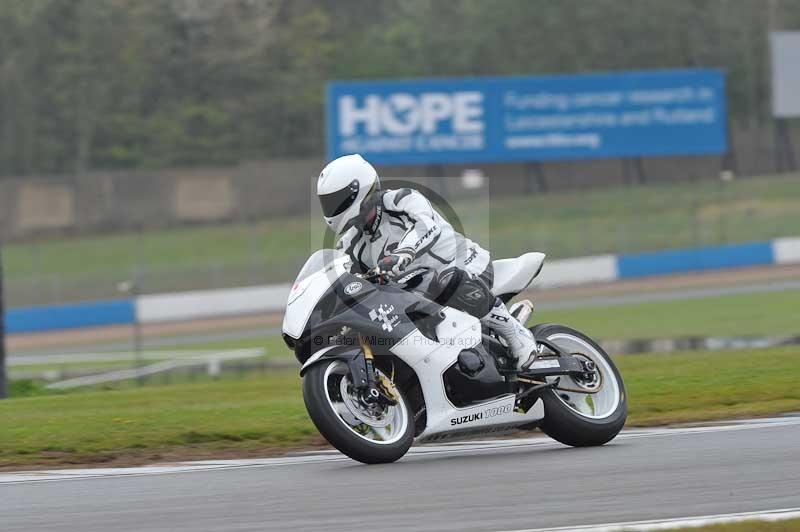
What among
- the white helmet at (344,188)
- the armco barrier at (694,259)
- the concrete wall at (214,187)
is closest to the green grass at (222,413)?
the white helmet at (344,188)

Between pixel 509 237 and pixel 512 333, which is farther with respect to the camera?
pixel 509 237

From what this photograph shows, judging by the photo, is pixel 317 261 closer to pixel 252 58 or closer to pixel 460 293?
pixel 460 293

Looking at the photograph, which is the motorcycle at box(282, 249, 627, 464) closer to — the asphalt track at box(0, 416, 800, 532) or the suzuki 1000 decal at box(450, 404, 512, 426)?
the suzuki 1000 decal at box(450, 404, 512, 426)

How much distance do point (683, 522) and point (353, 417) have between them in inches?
92.0

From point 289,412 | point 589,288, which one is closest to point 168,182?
point 589,288

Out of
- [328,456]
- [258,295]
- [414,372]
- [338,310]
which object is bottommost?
[258,295]

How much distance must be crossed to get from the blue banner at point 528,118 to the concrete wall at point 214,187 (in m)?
5.15

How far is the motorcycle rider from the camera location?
7.84 meters

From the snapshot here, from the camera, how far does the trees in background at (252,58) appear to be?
57.0 metres

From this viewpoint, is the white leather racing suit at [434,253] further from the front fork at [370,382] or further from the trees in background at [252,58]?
the trees in background at [252,58]

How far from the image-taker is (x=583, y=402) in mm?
8586

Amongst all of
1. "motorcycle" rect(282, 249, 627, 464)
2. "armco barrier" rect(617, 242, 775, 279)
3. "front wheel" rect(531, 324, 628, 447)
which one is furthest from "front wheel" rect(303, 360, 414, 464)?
"armco barrier" rect(617, 242, 775, 279)

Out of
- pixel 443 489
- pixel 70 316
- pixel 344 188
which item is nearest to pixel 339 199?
pixel 344 188

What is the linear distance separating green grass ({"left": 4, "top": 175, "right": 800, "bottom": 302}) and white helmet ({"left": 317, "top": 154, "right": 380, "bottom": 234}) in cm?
2844
